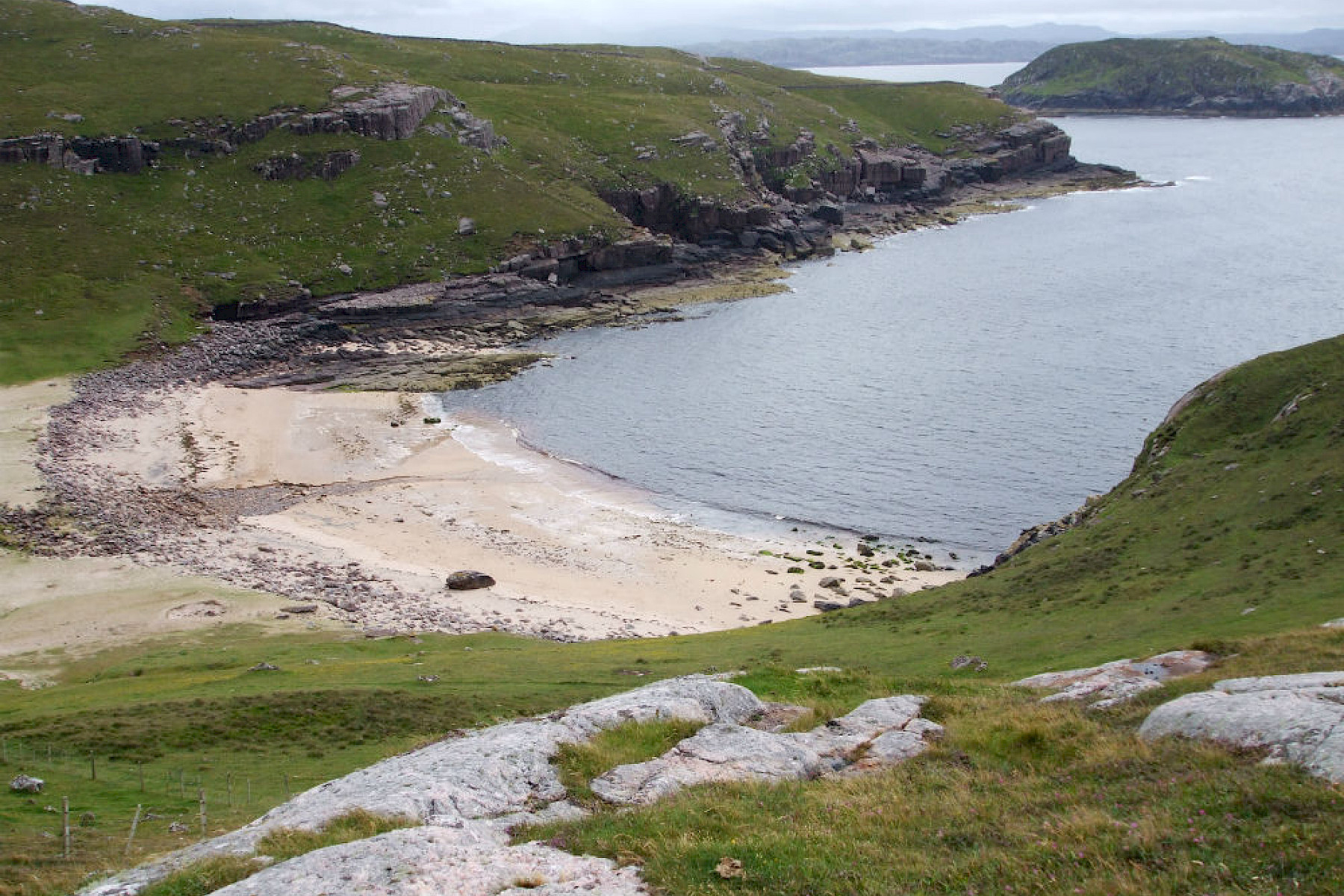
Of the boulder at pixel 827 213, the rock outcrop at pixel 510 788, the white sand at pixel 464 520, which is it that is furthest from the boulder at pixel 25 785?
the boulder at pixel 827 213

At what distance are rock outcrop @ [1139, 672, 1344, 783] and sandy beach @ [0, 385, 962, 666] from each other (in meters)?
35.9

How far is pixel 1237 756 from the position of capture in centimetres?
1789

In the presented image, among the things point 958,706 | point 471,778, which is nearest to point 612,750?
point 471,778

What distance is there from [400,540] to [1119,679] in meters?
50.8

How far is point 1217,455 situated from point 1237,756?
115 feet

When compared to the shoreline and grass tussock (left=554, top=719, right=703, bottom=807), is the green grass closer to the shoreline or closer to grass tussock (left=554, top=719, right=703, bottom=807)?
grass tussock (left=554, top=719, right=703, bottom=807)

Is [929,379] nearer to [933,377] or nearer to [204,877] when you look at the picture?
[933,377]

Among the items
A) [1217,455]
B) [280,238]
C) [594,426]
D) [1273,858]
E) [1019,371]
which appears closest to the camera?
[1273,858]

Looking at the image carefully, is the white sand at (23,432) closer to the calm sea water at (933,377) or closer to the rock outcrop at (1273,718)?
the calm sea water at (933,377)

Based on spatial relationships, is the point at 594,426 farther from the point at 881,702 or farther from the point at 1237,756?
the point at 1237,756

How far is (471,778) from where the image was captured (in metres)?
21.2

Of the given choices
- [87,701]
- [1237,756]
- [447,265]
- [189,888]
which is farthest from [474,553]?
[447,265]

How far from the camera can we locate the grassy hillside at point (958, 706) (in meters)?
15.6

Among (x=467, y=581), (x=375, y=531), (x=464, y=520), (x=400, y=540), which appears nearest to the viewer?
(x=467, y=581)
